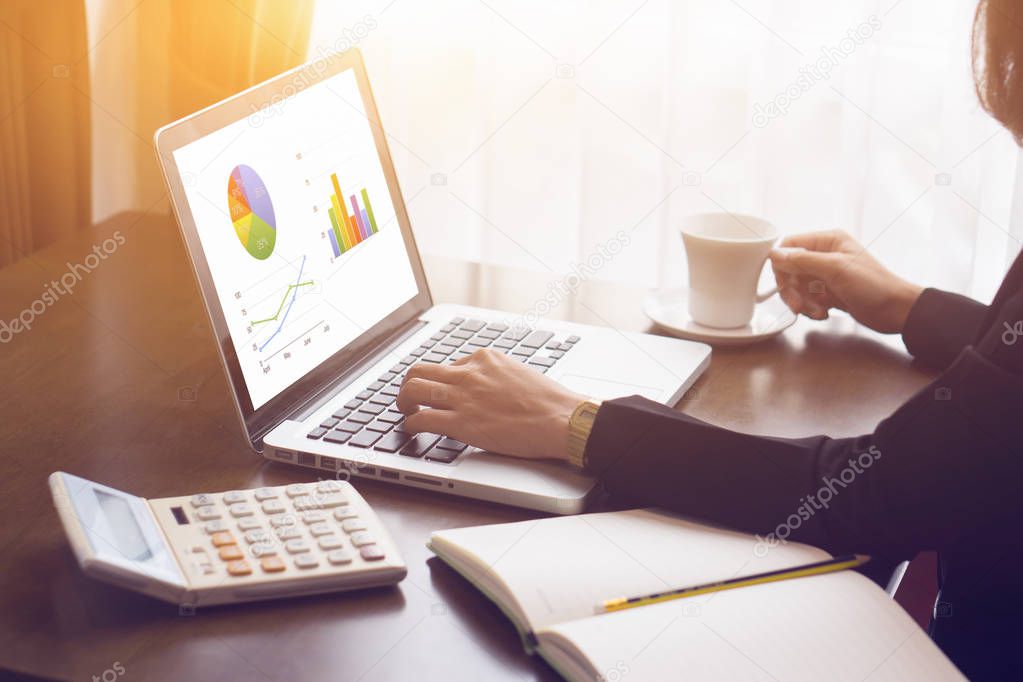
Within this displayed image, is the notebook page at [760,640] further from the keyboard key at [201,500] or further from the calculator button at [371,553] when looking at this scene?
the keyboard key at [201,500]

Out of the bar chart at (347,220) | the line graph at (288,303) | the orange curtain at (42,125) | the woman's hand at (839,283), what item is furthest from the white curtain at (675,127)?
the line graph at (288,303)

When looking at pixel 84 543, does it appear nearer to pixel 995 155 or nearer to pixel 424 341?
pixel 424 341

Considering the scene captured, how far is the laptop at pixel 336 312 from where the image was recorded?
879mm

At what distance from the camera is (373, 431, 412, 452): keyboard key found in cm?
91

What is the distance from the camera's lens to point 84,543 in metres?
0.68

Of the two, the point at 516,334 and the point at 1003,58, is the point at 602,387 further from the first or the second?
the point at 1003,58

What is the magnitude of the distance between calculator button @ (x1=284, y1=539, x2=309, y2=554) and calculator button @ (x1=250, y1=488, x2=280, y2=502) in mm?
61

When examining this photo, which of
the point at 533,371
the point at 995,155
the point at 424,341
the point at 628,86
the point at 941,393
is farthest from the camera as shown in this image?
the point at 628,86

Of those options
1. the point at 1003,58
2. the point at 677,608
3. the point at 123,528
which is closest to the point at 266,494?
the point at 123,528

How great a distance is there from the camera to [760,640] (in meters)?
0.66

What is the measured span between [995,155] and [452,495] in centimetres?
121

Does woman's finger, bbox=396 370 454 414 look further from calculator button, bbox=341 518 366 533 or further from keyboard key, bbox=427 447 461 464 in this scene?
calculator button, bbox=341 518 366 533

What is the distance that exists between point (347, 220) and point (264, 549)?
17.4 inches

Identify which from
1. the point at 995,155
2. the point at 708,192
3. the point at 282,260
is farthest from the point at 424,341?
the point at 995,155
